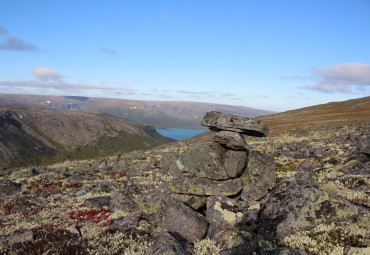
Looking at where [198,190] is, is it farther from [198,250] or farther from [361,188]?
[361,188]

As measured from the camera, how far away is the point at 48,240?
1325 centimetres

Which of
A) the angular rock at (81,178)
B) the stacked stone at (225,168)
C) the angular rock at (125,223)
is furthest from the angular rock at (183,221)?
the angular rock at (81,178)

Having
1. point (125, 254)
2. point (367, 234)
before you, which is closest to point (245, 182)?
point (367, 234)

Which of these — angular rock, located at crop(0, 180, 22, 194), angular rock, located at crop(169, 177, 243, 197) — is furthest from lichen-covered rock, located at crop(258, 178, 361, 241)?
angular rock, located at crop(0, 180, 22, 194)

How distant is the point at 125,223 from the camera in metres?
15.0

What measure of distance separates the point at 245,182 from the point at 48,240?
36.6ft

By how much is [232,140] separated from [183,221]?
5641 mm

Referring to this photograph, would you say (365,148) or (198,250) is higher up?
(365,148)

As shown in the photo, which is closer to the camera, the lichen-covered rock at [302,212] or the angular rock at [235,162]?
the lichen-covered rock at [302,212]

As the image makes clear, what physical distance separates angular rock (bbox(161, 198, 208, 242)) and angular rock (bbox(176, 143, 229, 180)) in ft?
8.79

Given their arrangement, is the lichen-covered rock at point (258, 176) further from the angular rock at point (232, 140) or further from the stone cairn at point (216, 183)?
the angular rock at point (232, 140)

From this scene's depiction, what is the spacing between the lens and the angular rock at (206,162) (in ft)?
50.1

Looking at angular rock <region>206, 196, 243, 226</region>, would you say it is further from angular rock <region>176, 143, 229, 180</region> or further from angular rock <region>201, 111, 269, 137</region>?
angular rock <region>201, 111, 269, 137</region>

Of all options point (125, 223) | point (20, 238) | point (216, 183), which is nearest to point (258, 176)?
point (216, 183)
